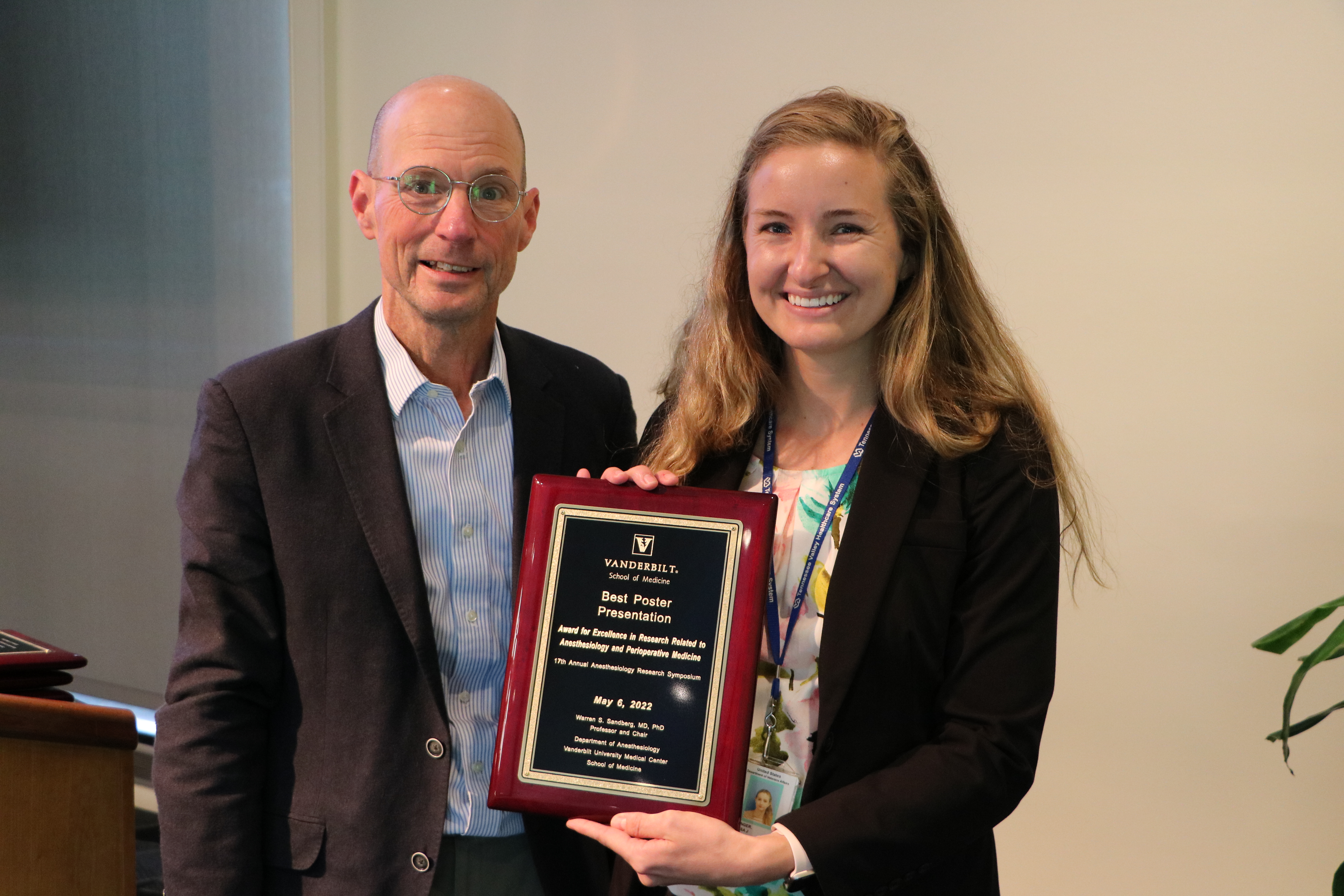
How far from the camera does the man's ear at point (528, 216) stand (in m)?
1.97

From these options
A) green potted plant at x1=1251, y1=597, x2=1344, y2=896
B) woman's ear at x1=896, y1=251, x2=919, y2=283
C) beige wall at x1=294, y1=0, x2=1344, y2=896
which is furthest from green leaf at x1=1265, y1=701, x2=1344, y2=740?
woman's ear at x1=896, y1=251, x2=919, y2=283

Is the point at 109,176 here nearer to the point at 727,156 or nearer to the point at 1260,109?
the point at 727,156

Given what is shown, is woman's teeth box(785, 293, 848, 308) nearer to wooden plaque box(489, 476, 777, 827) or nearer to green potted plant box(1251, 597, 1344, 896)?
wooden plaque box(489, 476, 777, 827)

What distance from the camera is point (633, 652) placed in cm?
162

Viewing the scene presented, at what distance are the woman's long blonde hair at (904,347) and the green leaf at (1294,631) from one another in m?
0.49

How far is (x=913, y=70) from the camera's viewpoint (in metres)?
3.11

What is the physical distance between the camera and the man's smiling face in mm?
1846

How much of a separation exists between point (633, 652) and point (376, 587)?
42 cm

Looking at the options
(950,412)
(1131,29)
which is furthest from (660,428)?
(1131,29)

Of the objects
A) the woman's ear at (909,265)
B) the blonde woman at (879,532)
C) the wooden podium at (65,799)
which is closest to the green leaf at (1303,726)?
the blonde woman at (879,532)

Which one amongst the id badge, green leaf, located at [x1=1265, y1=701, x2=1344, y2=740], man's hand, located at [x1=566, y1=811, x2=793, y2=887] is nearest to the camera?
man's hand, located at [x1=566, y1=811, x2=793, y2=887]

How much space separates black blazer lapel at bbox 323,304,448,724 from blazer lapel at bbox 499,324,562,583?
6.9 inches

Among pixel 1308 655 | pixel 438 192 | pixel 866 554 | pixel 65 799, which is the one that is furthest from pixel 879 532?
pixel 65 799

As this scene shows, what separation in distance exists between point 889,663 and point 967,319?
0.55 metres
